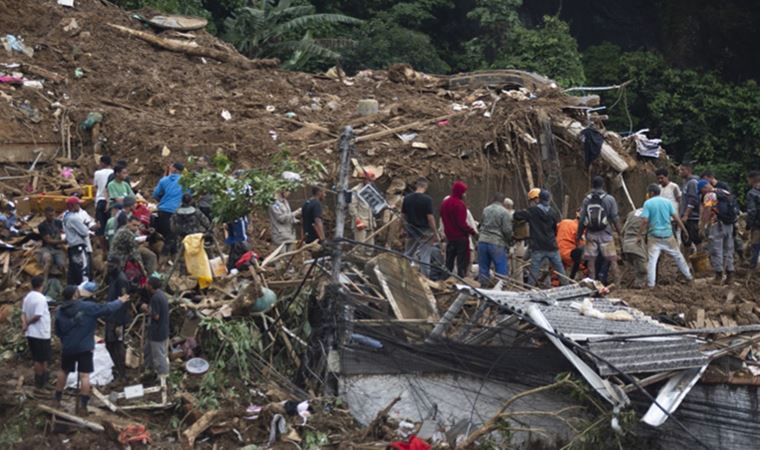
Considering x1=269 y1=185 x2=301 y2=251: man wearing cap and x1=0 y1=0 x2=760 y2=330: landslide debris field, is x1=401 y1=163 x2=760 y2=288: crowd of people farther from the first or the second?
x1=269 y1=185 x2=301 y2=251: man wearing cap

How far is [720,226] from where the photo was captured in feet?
53.7

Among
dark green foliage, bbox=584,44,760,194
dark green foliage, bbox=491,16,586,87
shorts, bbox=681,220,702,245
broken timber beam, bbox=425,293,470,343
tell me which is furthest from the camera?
dark green foliage, bbox=584,44,760,194

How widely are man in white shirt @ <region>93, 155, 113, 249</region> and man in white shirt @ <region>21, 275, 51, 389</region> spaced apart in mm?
2455

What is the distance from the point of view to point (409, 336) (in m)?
13.6

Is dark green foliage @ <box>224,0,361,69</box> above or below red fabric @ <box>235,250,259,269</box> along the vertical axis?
above

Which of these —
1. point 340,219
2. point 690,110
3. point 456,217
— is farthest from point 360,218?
point 690,110

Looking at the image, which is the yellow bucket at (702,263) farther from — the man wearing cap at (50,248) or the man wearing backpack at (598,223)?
the man wearing cap at (50,248)

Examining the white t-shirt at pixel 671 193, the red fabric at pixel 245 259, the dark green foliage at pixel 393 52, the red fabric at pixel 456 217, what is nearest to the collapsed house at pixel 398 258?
the red fabric at pixel 245 259

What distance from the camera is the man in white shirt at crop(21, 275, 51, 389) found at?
1310 centimetres

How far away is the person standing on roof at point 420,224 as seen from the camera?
16.0m

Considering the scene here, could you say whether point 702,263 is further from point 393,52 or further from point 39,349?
point 393,52

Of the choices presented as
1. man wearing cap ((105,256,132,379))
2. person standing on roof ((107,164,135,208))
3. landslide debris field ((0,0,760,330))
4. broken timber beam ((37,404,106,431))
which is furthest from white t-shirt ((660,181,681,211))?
broken timber beam ((37,404,106,431))

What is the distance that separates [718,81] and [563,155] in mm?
11023

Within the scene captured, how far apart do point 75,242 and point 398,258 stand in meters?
3.73
